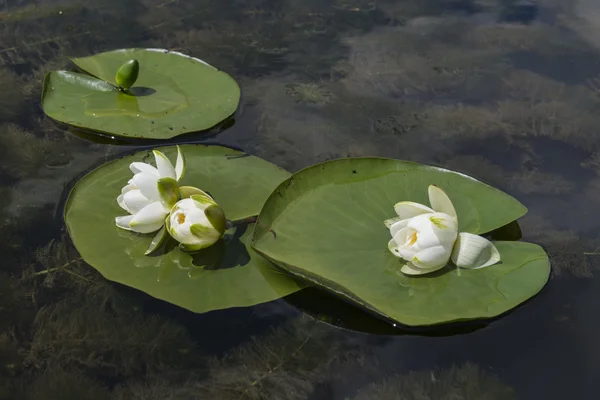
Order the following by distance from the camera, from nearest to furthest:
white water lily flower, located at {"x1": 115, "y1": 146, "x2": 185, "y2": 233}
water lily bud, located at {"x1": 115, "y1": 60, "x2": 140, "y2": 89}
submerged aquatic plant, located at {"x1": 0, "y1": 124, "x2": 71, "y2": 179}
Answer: white water lily flower, located at {"x1": 115, "y1": 146, "x2": 185, "y2": 233} → submerged aquatic plant, located at {"x1": 0, "y1": 124, "x2": 71, "y2": 179} → water lily bud, located at {"x1": 115, "y1": 60, "x2": 140, "y2": 89}

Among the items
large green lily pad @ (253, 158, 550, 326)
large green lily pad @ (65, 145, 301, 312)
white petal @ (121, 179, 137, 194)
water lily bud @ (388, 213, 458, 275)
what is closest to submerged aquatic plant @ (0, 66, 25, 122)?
large green lily pad @ (65, 145, 301, 312)

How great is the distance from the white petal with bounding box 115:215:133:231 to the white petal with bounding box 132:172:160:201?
0.11 metres

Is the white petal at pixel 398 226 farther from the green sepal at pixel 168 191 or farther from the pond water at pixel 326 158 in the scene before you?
the green sepal at pixel 168 191

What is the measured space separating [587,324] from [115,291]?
1.61 metres

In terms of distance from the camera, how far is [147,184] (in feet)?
6.99

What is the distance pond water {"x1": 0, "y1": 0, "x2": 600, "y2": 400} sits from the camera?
1.91 metres

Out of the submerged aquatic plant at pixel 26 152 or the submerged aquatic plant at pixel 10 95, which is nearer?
the submerged aquatic plant at pixel 26 152

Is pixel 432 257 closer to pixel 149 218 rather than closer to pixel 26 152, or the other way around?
pixel 149 218

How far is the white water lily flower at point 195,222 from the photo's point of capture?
207 cm

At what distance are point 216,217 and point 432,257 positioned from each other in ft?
2.40

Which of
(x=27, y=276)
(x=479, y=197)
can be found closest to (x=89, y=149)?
(x=27, y=276)

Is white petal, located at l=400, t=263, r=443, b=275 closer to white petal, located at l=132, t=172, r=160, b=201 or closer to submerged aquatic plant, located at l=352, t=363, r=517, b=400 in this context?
submerged aquatic plant, located at l=352, t=363, r=517, b=400

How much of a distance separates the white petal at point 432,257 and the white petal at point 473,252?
0.05 metres

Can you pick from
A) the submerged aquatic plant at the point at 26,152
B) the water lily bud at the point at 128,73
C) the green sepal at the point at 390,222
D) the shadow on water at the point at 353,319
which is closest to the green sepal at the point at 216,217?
the shadow on water at the point at 353,319
